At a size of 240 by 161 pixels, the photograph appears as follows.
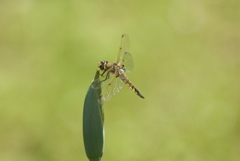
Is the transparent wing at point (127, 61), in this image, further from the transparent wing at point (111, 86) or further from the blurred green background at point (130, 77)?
the blurred green background at point (130, 77)

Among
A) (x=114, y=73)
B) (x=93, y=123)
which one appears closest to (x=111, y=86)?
(x=114, y=73)

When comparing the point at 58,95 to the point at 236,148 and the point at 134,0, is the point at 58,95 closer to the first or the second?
the point at 236,148

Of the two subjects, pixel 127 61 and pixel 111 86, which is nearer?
pixel 111 86

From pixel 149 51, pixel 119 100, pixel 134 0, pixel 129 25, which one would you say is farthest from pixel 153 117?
pixel 134 0

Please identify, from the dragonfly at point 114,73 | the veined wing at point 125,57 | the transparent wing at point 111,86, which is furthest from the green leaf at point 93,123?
the veined wing at point 125,57

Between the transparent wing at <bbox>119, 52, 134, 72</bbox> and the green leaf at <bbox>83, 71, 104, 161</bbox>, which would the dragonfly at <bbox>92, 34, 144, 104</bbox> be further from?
the green leaf at <bbox>83, 71, 104, 161</bbox>

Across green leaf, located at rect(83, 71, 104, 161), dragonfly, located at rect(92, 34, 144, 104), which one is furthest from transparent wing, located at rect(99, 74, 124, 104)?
green leaf, located at rect(83, 71, 104, 161)

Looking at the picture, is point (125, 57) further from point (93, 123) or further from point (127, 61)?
point (93, 123)
